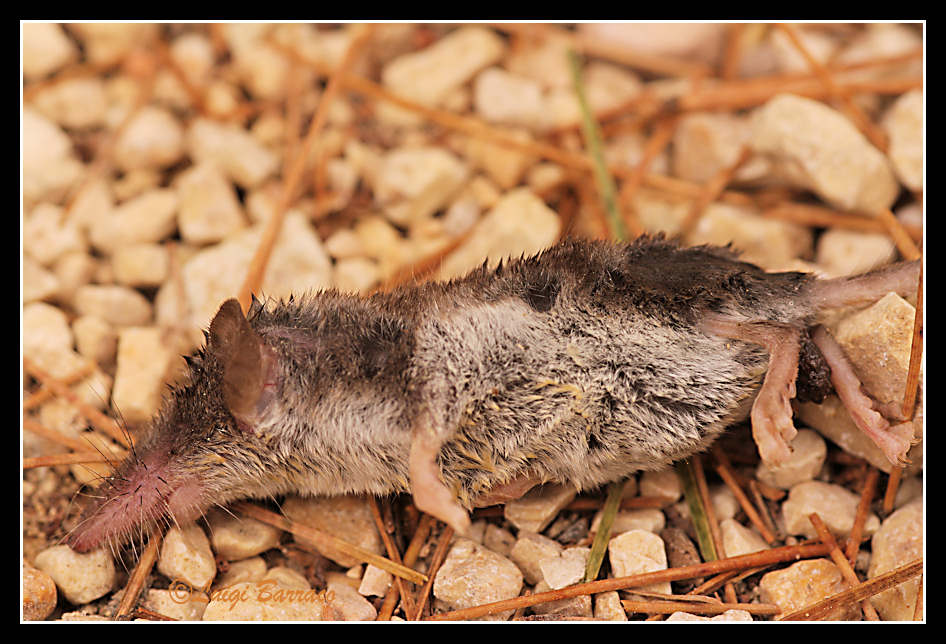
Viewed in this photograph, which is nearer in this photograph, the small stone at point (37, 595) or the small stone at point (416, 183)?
the small stone at point (37, 595)

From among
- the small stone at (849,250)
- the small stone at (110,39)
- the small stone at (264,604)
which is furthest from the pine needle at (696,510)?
the small stone at (110,39)

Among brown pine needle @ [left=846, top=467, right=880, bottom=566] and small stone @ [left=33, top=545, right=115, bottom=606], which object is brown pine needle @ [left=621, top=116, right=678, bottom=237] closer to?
brown pine needle @ [left=846, top=467, right=880, bottom=566]

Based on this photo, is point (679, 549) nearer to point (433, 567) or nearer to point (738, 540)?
point (738, 540)

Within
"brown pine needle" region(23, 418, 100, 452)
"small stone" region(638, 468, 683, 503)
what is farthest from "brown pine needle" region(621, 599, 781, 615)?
"brown pine needle" region(23, 418, 100, 452)

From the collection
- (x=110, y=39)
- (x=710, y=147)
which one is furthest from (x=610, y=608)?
(x=110, y=39)

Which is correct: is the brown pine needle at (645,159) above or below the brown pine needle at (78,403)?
above

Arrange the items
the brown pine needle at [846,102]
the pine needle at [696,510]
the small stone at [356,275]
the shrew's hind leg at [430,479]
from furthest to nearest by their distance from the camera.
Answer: the brown pine needle at [846,102]
the small stone at [356,275]
the pine needle at [696,510]
the shrew's hind leg at [430,479]

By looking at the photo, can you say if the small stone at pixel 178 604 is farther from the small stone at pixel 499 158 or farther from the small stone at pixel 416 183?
the small stone at pixel 499 158
